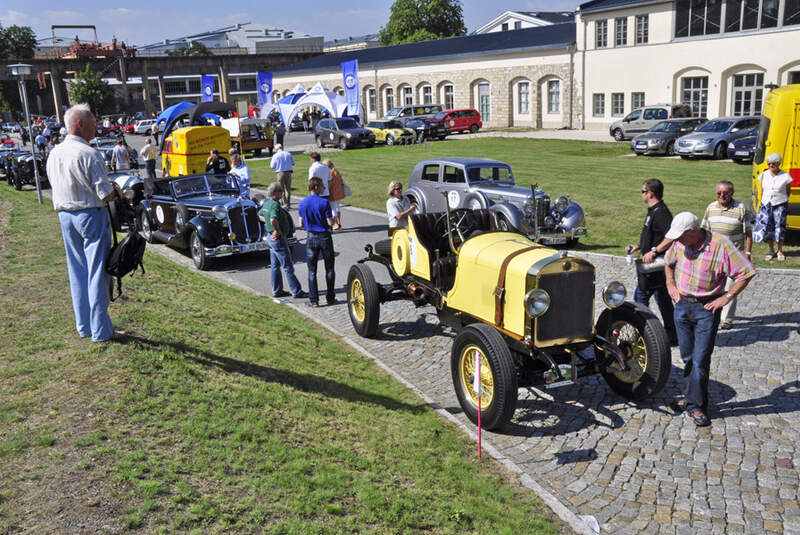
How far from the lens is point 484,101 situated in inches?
2073

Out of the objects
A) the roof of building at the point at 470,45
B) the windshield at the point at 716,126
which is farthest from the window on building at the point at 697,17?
the windshield at the point at 716,126

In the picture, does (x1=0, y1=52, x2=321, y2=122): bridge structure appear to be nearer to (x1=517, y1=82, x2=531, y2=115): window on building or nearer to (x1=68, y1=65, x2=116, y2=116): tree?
(x1=68, y1=65, x2=116, y2=116): tree

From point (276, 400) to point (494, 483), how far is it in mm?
2022

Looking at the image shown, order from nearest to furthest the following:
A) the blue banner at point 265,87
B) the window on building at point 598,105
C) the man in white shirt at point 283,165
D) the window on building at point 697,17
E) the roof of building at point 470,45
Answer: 1. the man in white shirt at point 283,165
2. the window on building at point 697,17
3. the blue banner at point 265,87
4. the window on building at point 598,105
5. the roof of building at point 470,45

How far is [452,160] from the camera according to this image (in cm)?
1550

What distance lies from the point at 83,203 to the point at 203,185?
9.23 meters

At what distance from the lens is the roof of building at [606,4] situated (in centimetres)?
3988

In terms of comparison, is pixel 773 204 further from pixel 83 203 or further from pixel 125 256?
pixel 83 203

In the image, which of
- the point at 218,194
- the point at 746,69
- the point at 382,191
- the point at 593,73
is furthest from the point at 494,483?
the point at 593,73

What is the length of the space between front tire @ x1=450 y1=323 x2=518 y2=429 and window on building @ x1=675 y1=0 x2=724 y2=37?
123 ft

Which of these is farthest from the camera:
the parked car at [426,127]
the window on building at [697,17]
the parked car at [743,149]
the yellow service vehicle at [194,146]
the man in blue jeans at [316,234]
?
the parked car at [426,127]

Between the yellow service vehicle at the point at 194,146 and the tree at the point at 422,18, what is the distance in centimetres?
6064

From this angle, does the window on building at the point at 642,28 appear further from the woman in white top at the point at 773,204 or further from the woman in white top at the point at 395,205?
the woman in white top at the point at 395,205

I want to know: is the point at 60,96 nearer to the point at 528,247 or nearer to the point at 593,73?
the point at 593,73
